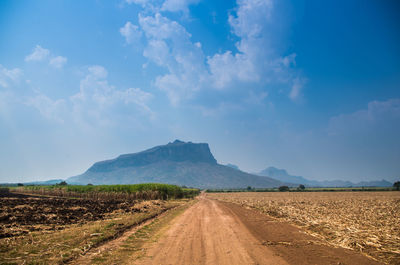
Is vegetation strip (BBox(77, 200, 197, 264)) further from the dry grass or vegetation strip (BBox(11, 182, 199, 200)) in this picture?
vegetation strip (BBox(11, 182, 199, 200))

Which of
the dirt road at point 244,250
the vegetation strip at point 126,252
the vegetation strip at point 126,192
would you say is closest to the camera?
the dirt road at point 244,250

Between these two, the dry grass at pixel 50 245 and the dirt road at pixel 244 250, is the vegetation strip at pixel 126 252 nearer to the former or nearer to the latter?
the dirt road at pixel 244 250

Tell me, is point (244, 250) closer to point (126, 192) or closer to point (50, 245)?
point (50, 245)

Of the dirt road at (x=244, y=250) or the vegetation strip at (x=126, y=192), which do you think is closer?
the dirt road at (x=244, y=250)

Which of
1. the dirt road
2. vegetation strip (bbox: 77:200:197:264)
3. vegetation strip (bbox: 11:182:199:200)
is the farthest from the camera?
vegetation strip (bbox: 11:182:199:200)

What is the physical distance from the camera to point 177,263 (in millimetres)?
6855

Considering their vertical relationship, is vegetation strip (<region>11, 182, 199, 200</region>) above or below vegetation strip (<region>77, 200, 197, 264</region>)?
below

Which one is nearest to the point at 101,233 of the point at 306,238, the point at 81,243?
the point at 81,243

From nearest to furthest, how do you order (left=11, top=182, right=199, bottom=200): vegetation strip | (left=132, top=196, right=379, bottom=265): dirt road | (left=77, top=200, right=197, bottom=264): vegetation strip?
1. (left=132, top=196, right=379, bottom=265): dirt road
2. (left=77, top=200, right=197, bottom=264): vegetation strip
3. (left=11, top=182, right=199, bottom=200): vegetation strip

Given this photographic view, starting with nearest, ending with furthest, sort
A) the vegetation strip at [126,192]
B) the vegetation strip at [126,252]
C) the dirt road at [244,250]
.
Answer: the dirt road at [244,250]
the vegetation strip at [126,252]
the vegetation strip at [126,192]

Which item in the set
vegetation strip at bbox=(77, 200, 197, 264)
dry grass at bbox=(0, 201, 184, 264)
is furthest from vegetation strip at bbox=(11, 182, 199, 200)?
vegetation strip at bbox=(77, 200, 197, 264)

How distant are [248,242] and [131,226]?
792 cm

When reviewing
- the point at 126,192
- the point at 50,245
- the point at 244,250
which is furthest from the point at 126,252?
the point at 126,192

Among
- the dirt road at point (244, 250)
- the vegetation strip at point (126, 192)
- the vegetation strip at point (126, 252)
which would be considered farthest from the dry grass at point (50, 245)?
the vegetation strip at point (126, 192)
